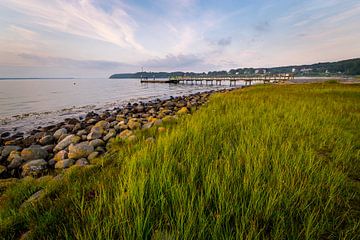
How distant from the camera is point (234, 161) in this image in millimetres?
2658

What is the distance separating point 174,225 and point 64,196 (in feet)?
5.81

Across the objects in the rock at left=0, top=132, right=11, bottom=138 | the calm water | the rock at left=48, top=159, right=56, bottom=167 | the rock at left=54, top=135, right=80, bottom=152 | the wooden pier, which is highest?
the wooden pier

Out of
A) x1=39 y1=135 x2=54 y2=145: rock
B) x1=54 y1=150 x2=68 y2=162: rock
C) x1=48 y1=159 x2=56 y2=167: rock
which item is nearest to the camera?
x1=48 y1=159 x2=56 y2=167: rock

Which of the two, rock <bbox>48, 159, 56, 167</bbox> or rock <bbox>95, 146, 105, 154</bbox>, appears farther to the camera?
rock <bbox>95, 146, 105, 154</bbox>

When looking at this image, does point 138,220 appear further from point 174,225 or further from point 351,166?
point 351,166

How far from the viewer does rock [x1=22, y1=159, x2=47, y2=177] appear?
4.85 meters

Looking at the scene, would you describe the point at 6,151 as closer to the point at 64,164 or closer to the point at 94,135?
the point at 94,135

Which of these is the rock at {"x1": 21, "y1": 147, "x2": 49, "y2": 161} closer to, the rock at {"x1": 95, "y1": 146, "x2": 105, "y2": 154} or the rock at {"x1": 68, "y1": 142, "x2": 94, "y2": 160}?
the rock at {"x1": 68, "y1": 142, "x2": 94, "y2": 160}

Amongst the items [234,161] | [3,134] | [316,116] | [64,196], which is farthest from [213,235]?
[3,134]

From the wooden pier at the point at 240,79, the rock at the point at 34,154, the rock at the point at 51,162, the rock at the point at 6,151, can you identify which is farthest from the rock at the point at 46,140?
Result: the wooden pier at the point at 240,79

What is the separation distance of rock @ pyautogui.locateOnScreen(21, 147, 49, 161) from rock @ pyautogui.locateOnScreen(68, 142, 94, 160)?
1101 millimetres

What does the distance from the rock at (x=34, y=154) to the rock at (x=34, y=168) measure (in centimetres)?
78

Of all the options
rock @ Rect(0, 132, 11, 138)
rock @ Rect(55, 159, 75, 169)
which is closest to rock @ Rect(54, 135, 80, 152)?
rock @ Rect(55, 159, 75, 169)

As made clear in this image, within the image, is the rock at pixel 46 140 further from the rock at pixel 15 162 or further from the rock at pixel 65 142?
the rock at pixel 15 162
